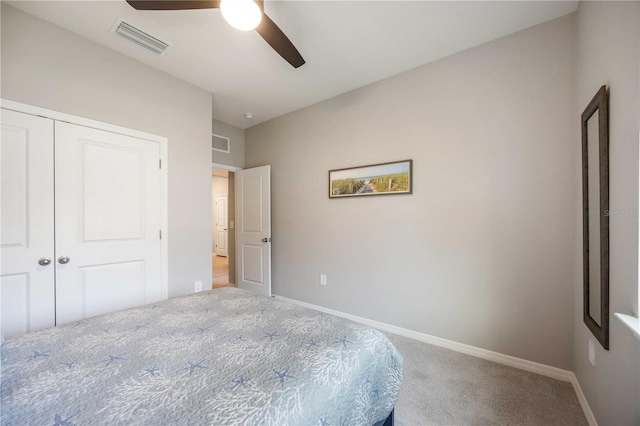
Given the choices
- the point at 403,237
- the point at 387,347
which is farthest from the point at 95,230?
the point at 403,237

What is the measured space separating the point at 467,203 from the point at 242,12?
7.15 feet

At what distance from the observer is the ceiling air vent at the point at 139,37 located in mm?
1931

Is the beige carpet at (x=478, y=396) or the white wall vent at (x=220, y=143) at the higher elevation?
the white wall vent at (x=220, y=143)

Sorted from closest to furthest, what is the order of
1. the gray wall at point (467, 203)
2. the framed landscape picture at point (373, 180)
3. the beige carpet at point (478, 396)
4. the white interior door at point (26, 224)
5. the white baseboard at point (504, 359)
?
the beige carpet at point (478, 396), the white baseboard at point (504, 359), the white interior door at point (26, 224), the gray wall at point (467, 203), the framed landscape picture at point (373, 180)

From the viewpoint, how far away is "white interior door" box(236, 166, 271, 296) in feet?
11.8

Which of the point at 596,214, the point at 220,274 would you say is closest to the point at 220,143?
the point at 220,274

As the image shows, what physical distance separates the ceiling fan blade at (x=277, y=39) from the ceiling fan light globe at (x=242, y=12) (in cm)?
6

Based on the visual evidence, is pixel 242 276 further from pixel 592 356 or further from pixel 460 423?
pixel 592 356

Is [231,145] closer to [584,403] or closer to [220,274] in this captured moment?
[220,274]

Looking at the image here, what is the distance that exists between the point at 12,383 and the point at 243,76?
106 inches

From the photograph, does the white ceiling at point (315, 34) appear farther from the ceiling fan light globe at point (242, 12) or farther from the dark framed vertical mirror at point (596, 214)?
the dark framed vertical mirror at point (596, 214)

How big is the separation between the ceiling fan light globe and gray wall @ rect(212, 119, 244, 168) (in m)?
2.47

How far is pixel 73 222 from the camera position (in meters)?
2.00

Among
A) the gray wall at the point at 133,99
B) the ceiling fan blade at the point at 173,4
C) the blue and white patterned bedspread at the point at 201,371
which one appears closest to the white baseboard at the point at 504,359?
the blue and white patterned bedspread at the point at 201,371
